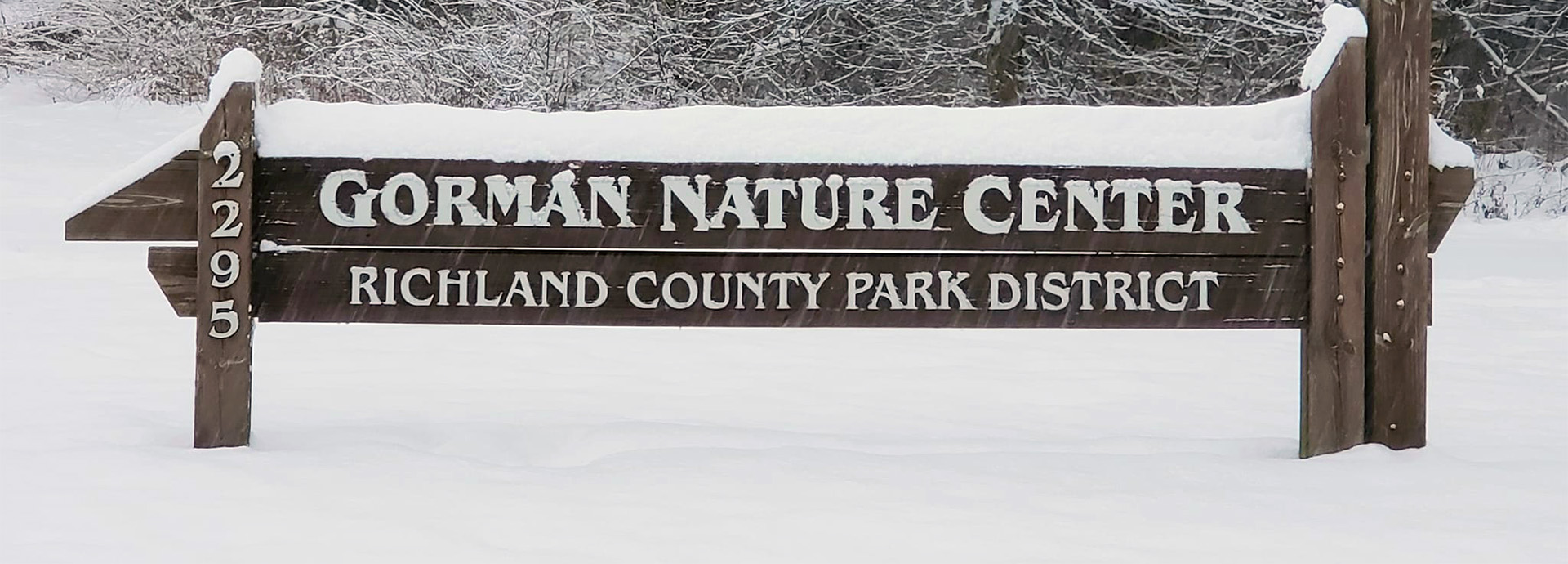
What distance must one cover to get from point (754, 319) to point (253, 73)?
1422mm

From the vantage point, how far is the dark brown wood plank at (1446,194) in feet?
11.9

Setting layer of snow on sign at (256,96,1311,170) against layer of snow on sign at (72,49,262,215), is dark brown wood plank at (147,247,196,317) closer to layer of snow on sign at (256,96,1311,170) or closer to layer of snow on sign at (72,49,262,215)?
layer of snow on sign at (72,49,262,215)

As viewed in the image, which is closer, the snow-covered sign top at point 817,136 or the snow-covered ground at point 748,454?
the snow-covered ground at point 748,454

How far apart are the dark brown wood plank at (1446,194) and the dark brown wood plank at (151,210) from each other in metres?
3.18

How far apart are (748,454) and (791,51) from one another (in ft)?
40.8

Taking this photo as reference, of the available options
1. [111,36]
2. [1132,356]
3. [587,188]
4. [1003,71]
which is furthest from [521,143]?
[111,36]

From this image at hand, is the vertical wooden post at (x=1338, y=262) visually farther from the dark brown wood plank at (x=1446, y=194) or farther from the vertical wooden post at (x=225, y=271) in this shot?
the vertical wooden post at (x=225, y=271)

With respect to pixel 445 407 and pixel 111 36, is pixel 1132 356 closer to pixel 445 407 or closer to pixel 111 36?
pixel 445 407

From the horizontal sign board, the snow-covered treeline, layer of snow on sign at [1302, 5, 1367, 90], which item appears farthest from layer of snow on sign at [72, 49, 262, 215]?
the snow-covered treeline

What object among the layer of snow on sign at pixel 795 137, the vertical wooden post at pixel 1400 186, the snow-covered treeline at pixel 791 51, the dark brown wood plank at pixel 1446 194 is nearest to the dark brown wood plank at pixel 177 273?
the layer of snow on sign at pixel 795 137

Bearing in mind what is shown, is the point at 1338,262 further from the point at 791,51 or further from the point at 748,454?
the point at 791,51

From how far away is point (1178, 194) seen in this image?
11.8 ft

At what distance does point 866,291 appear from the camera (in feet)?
12.0

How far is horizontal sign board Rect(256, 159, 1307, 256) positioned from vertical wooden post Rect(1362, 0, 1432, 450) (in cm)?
22
